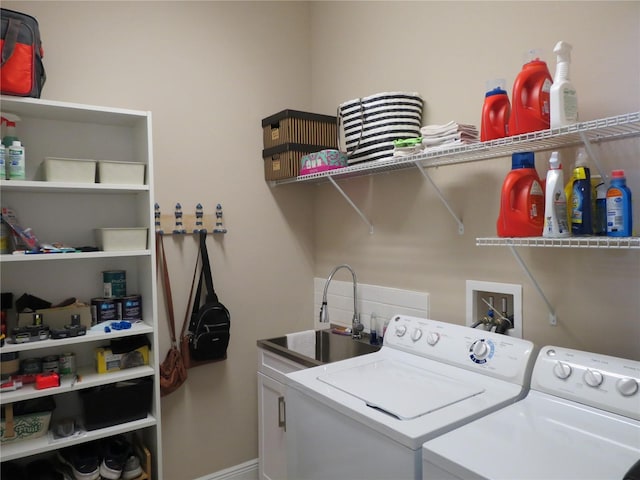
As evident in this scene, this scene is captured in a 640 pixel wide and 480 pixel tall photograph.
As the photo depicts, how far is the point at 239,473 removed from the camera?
2631 millimetres

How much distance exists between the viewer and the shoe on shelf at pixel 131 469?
6.50ft

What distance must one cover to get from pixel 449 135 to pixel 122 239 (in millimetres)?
1494

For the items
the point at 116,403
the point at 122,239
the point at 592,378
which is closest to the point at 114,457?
the point at 116,403

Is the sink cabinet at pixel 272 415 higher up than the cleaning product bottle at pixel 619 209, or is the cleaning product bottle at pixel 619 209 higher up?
the cleaning product bottle at pixel 619 209

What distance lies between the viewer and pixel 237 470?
8.61 feet

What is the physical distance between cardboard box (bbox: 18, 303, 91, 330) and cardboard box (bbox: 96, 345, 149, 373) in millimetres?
147

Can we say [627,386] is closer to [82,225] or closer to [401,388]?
[401,388]

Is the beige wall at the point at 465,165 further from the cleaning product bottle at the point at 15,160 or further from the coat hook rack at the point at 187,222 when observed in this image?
the cleaning product bottle at the point at 15,160

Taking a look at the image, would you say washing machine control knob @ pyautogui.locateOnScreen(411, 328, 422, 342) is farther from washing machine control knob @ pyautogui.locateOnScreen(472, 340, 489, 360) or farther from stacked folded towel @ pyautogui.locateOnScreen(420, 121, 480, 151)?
stacked folded towel @ pyautogui.locateOnScreen(420, 121, 480, 151)

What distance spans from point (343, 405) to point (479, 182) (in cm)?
113

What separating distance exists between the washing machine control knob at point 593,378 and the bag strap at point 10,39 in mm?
2274

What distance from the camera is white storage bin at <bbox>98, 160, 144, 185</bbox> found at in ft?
6.49

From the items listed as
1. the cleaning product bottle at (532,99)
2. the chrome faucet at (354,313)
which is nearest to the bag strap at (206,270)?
the chrome faucet at (354,313)

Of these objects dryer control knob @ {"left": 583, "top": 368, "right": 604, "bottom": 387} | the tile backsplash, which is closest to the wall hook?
the tile backsplash
